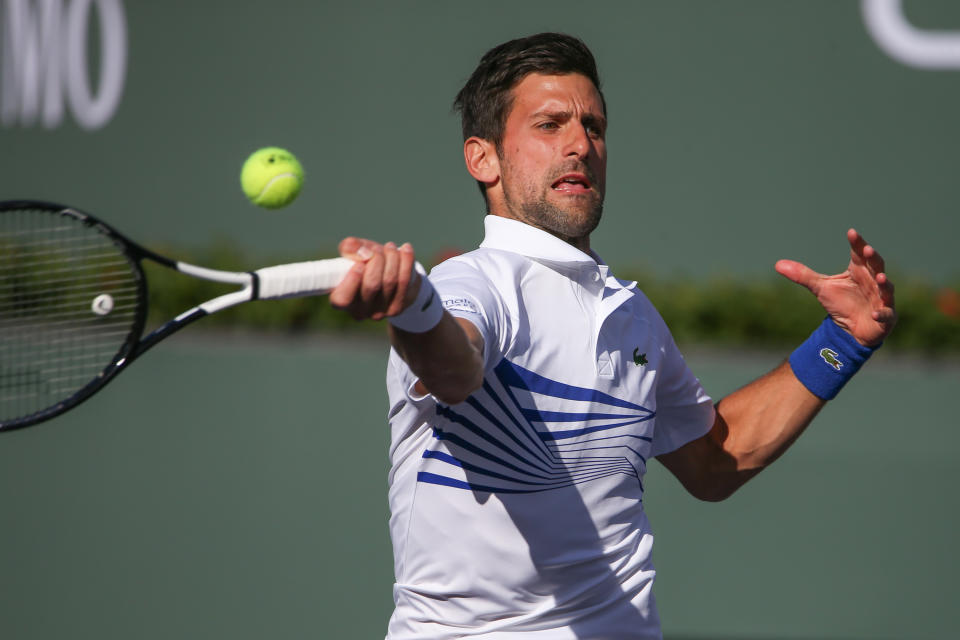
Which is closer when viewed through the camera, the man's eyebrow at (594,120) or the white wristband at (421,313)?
A: the white wristband at (421,313)

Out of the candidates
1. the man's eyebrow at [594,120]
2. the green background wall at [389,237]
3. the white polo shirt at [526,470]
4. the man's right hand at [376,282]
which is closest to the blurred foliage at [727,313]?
the green background wall at [389,237]

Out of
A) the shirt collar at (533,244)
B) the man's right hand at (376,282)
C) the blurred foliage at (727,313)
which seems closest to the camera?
the man's right hand at (376,282)

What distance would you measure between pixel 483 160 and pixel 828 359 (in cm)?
91

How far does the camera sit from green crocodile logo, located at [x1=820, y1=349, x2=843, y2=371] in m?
2.52

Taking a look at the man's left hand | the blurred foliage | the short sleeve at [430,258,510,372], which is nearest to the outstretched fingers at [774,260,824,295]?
the man's left hand

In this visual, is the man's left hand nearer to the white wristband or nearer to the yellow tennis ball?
the white wristband

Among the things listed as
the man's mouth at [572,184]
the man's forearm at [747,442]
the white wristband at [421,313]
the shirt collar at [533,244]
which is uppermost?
the man's mouth at [572,184]

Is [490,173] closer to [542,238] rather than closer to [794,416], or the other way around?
[542,238]

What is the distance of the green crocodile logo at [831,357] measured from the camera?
8.27ft

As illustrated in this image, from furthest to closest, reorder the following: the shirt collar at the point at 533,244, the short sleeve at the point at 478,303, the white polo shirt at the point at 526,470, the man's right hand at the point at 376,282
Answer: the shirt collar at the point at 533,244 < the white polo shirt at the point at 526,470 < the short sleeve at the point at 478,303 < the man's right hand at the point at 376,282

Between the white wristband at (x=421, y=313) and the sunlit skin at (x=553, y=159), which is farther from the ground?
the sunlit skin at (x=553, y=159)

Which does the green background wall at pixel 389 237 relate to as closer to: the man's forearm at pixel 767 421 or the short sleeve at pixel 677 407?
the man's forearm at pixel 767 421

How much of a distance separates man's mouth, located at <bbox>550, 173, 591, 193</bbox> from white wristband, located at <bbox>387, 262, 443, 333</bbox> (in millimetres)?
641

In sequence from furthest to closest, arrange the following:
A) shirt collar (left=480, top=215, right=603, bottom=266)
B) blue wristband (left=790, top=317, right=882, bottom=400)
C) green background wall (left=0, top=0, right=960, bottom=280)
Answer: green background wall (left=0, top=0, right=960, bottom=280), blue wristband (left=790, top=317, right=882, bottom=400), shirt collar (left=480, top=215, right=603, bottom=266)
